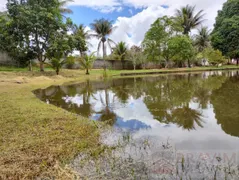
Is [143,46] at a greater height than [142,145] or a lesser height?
greater

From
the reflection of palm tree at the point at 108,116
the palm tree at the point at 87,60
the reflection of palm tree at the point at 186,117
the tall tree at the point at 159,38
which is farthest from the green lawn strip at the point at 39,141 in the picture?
the tall tree at the point at 159,38

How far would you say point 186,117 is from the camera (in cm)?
422

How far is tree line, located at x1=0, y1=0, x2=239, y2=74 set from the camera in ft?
48.2

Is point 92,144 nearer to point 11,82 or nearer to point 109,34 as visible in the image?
point 11,82

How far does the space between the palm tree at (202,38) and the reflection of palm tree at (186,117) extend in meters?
31.4

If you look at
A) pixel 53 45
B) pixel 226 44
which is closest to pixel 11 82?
pixel 53 45

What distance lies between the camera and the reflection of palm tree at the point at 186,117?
374 cm

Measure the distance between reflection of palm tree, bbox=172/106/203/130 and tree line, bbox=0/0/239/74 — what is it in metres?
12.7

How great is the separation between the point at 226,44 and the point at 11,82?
27.9 meters

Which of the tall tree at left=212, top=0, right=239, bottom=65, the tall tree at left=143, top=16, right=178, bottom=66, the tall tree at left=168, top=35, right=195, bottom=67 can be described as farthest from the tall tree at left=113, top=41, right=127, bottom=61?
the tall tree at left=212, top=0, right=239, bottom=65

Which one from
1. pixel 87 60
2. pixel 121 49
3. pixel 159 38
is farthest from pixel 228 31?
Answer: pixel 87 60

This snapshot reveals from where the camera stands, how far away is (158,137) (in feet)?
10.2

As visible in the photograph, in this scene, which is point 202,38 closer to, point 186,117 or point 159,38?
point 159,38

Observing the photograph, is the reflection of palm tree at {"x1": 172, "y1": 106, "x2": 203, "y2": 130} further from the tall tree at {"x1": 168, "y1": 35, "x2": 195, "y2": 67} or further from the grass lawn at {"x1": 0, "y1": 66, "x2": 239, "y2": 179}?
the tall tree at {"x1": 168, "y1": 35, "x2": 195, "y2": 67}
